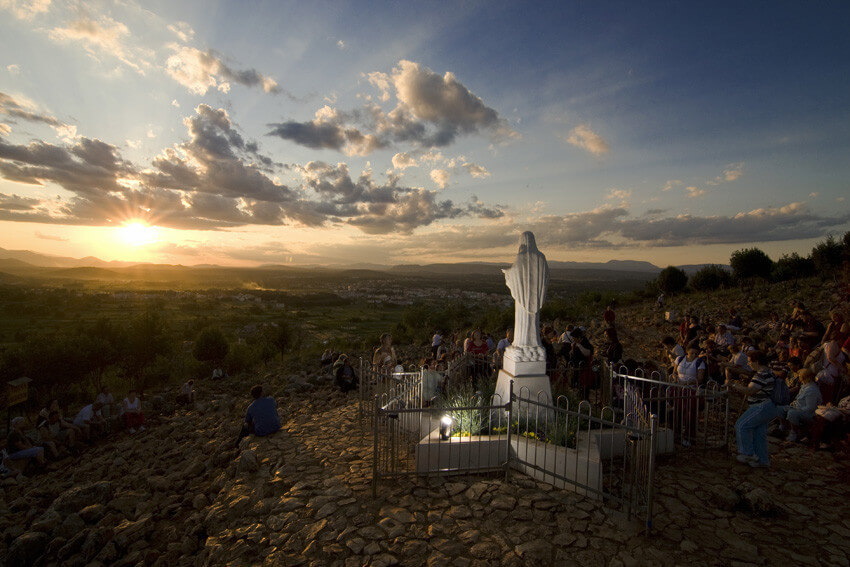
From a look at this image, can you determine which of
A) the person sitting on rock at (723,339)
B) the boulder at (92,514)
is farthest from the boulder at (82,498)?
the person sitting on rock at (723,339)

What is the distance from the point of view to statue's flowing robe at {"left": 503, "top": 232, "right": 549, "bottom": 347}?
705 cm

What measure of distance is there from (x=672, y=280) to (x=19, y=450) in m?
39.6

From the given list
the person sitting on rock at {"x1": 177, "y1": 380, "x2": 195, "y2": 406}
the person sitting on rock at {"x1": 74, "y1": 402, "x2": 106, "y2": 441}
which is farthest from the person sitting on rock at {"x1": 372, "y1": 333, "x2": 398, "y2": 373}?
the person sitting on rock at {"x1": 74, "y1": 402, "x2": 106, "y2": 441}

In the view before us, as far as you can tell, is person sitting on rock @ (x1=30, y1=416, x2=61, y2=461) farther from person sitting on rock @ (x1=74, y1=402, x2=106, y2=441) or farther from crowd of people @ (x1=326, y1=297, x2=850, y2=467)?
crowd of people @ (x1=326, y1=297, x2=850, y2=467)

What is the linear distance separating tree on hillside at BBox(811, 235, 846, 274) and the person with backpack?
28.0 meters

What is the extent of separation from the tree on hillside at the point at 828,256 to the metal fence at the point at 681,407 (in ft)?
85.9

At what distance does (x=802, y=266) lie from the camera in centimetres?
2764

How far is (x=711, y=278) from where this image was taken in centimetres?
3212

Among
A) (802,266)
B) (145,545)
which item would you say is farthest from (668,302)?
(145,545)

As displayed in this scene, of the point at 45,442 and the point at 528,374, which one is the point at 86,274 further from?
the point at 528,374

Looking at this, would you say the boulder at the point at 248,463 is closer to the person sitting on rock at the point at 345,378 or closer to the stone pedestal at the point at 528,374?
the stone pedestal at the point at 528,374

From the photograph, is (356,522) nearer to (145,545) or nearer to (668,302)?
(145,545)

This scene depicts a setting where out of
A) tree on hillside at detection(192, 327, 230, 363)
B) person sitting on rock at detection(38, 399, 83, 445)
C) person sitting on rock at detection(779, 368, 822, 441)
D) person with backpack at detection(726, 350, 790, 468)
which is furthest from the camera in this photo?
tree on hillside at detection(192, 327, 230, 363)

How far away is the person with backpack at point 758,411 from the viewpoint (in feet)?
18.9
